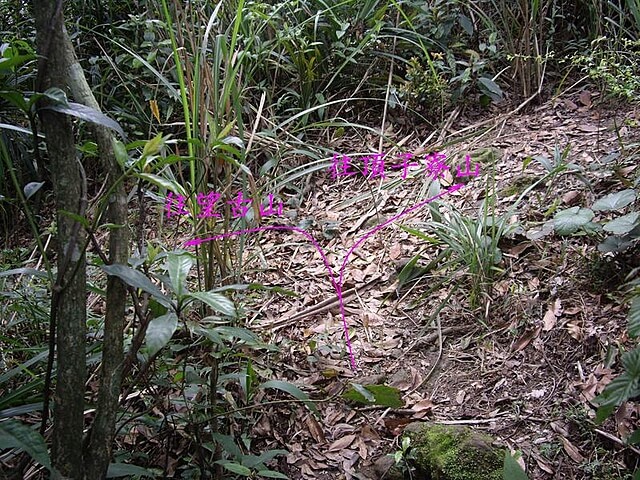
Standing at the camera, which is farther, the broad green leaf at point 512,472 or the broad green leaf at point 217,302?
the broad green leaf at point 512,472

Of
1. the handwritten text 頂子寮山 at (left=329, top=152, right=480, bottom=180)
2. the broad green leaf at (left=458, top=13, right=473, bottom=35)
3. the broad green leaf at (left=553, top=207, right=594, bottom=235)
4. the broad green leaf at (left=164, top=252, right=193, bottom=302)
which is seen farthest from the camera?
the broad green leaf at (left=458, top=13, right=473, bottom=35)

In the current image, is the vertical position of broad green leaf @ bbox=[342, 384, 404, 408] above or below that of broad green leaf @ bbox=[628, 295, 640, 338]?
below

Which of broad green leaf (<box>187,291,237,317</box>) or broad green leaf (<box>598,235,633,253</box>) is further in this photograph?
broad green leaf (<box>598,235,633,253</box>)

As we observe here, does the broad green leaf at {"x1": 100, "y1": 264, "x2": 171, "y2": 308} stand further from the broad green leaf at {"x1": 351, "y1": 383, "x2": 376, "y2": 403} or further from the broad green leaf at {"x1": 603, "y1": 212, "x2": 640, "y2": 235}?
the broad green leaf at {"x1": 603, "y1": 212, "x2": 640, "y2": 235}

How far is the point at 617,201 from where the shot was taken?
5.79 ft

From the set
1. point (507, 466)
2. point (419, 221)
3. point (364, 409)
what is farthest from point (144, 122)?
point (507, 466)

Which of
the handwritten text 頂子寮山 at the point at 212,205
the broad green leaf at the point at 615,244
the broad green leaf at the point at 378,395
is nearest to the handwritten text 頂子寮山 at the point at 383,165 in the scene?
the handwritten text 頂子寮山 at the point at 212,205

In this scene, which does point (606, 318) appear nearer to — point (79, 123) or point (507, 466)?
point (507, 466)

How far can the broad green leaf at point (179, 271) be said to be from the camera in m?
Answer: 1.01

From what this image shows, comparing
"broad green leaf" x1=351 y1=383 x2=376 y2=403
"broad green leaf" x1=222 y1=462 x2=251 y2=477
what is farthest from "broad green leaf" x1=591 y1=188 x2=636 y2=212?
"broad green leaf" x1=222 y1=462 x2=251 y2=477

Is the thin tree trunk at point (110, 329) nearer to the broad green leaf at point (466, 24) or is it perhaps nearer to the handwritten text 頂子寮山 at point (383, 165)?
the handwritten text 頂子寮山 at point (383, 165)

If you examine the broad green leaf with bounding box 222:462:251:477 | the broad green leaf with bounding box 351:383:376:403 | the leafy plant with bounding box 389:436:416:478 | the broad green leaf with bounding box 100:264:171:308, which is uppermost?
the broad green leaf with bounding box 100:264:171:308

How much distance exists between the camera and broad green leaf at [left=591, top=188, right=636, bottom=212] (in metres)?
1.75

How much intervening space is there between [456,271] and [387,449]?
0.66 meters
